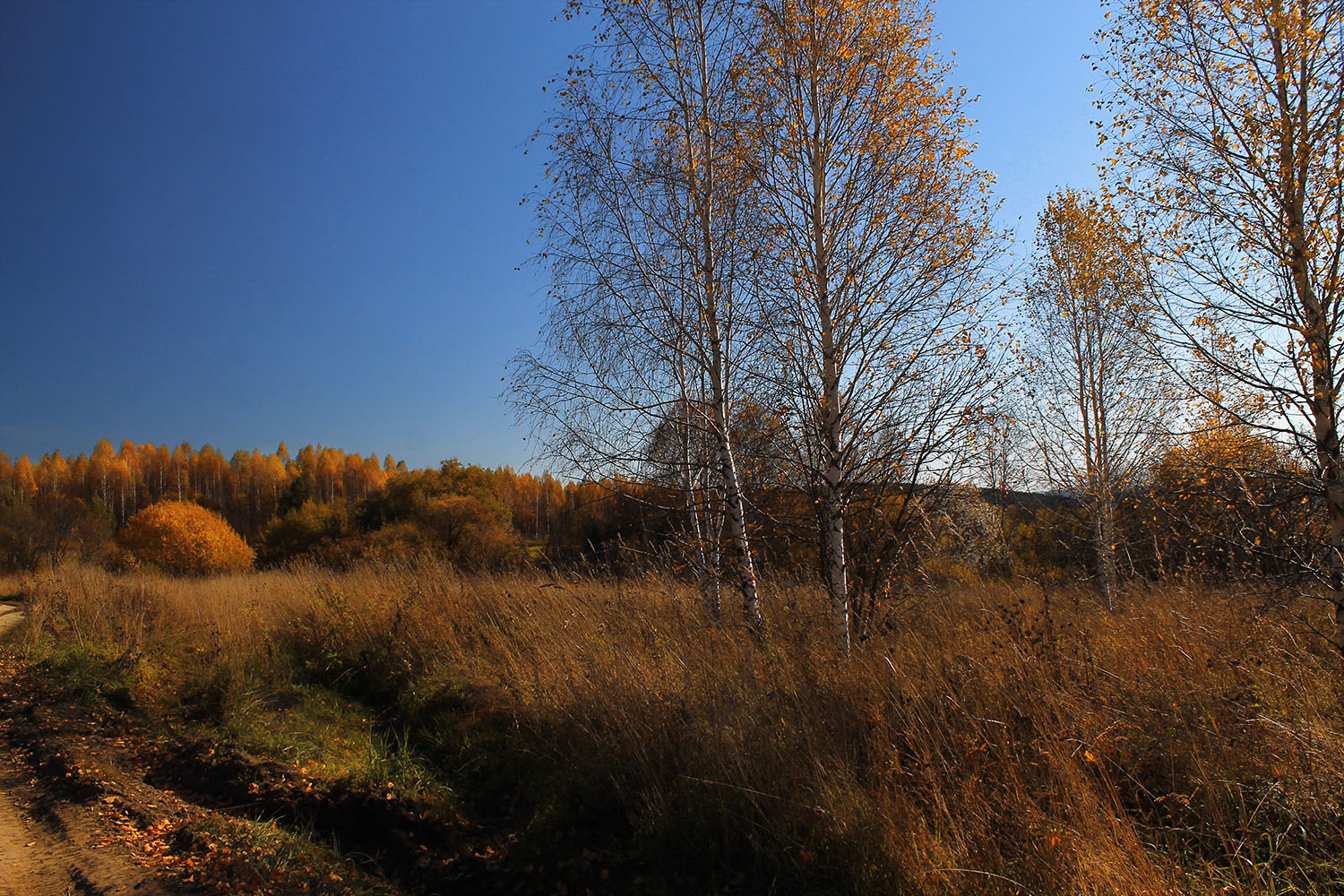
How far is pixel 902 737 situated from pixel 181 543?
3884 centimetres

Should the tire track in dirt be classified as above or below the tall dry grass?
below

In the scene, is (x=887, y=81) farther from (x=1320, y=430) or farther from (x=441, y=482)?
(x=441, y=482)

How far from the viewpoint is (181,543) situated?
31891 millimetres

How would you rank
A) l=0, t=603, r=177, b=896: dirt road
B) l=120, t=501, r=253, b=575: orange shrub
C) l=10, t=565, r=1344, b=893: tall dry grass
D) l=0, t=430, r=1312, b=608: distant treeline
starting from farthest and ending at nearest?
l=120, t=501, r=253, b=575: orange shrub < l=0, t=430, r=1312, b=608: distant treeline < l=0, t=603, r=177, b=896: dirt road < l=10, t=565, r=1344, b=893: tall dry grass

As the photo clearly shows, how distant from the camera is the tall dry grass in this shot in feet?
8.96

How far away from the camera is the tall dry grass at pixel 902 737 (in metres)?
2.73

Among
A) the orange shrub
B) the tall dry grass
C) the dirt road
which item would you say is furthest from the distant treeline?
the dirt road

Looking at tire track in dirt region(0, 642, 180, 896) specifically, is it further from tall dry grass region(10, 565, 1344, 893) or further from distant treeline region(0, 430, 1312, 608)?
distant treeline region(0, 430, 1312, 608)

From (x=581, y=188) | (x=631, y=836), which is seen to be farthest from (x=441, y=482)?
(x=631, y=836)

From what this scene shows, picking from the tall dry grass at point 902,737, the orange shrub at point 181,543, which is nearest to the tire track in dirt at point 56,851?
the tall dry grass at point 902,737

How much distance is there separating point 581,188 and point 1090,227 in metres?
10.8

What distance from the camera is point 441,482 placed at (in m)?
34.7

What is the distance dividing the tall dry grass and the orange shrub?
3094 cm

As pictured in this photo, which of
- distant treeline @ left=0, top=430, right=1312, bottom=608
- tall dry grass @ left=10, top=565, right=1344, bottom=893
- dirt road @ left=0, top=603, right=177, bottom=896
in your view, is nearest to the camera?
tall dry grass @ left=10, top=565, right=1344, bottom=893
